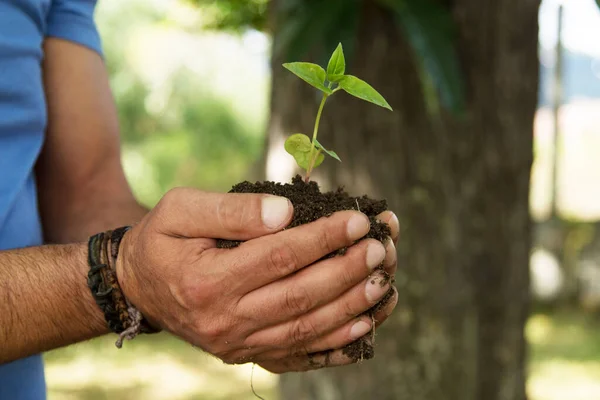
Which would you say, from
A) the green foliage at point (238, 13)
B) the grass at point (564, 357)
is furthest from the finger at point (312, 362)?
the grass at point (564, 357)

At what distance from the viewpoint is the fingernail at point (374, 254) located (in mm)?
1024

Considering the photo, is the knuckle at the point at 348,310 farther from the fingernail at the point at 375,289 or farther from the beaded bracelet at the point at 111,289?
the beaded bracelet at the point at 111,289

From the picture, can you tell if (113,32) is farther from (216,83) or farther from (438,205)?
(438,205)

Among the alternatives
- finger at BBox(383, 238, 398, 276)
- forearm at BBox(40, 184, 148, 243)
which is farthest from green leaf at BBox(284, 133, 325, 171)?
forearm at BBox(40, 184, 148, 243)

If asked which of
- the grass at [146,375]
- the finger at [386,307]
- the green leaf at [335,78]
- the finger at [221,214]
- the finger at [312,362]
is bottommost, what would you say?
the grass at [146,375]

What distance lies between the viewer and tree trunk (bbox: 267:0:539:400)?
2.41 metres

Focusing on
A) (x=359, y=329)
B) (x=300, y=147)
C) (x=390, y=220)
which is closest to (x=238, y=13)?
(x=300, y=147)

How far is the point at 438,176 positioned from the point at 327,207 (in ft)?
4.80

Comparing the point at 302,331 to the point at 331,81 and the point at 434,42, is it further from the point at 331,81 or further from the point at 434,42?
the point at 434,42

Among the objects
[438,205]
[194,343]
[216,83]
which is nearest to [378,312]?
[194,343]

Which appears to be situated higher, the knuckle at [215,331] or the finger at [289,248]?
the finger at [289,248]

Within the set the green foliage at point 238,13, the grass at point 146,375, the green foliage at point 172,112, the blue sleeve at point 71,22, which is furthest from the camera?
the green foliage at point 172,112

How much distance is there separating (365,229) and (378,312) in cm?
19

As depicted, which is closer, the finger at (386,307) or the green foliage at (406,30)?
the finger at (386,307)
